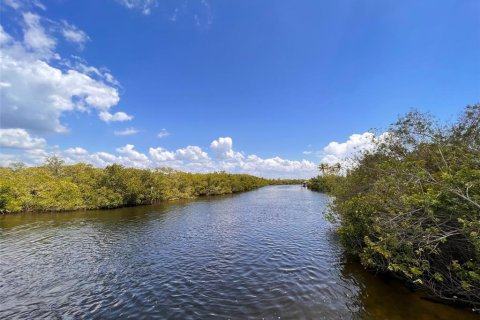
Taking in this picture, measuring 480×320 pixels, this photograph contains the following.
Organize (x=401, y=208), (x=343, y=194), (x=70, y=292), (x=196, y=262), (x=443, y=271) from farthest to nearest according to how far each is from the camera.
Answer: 1. (x=343, y=194)
2. (x=196, y=262)
3. (x=70, y=292)
4. (x=443, y=271)
5. (x=401, y=208)

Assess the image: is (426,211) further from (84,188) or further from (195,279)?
(84,188)

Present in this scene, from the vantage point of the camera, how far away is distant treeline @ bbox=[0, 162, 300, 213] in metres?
47.5

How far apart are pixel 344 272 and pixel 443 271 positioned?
6.08 meters

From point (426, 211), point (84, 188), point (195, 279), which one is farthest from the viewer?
point (84, 188)

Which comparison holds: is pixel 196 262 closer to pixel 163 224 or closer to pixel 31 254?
pixel 31 254

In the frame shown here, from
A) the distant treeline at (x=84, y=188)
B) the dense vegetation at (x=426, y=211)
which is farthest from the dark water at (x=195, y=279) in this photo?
the distant treeline at (x=84, y=188)

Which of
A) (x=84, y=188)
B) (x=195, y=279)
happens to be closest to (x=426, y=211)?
(x=195, y=279)

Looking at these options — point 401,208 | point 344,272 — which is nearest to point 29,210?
point 344,272

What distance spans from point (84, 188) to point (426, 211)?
59441 millimetres

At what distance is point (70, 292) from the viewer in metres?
14.6

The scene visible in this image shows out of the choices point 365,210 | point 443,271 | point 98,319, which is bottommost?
point 98,319

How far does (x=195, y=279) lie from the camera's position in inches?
638

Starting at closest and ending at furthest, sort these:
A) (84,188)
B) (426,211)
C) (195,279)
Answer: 1. (426,211)
2. (195,279)
3. (84,188)

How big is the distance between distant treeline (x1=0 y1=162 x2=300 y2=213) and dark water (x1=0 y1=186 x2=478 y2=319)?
74.4 feet
